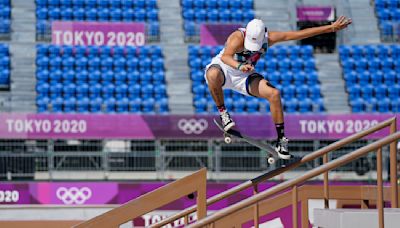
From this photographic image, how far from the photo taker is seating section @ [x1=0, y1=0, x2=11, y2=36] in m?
26.8

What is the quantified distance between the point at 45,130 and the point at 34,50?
4407 millimetres

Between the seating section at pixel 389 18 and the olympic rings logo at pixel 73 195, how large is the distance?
12709mm

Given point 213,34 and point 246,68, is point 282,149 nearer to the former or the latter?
point 246,68

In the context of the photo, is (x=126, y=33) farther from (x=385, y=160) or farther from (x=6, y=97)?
(x=385, y=160)

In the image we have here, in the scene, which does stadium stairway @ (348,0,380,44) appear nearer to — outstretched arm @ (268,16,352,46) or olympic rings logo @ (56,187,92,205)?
olympic rings logo @ (56,187,92,205)

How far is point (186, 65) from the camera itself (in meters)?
26.4

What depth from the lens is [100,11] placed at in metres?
27.7

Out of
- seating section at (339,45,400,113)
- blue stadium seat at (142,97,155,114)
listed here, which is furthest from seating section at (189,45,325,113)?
blue stadium seat at (142,97,155,114)

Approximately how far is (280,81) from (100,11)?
6.05 metres

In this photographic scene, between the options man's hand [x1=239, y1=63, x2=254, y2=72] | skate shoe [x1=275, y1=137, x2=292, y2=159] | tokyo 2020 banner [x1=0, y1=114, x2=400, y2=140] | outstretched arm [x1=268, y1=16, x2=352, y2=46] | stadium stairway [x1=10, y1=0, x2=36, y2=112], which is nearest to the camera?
man's hand [x1=239, y1=63, x2=254, y2=72]

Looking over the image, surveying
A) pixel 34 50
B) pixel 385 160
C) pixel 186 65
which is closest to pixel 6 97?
pixel 34 50

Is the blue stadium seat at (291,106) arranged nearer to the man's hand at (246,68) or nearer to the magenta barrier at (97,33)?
the magenta barrier at (97,33)

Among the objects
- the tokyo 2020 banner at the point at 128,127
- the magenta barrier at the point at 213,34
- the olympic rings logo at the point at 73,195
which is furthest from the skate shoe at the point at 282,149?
the magenta barrier at the point at 213,34

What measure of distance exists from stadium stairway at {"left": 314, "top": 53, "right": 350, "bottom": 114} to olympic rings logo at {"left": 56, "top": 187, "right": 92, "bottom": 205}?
8.57 metres
